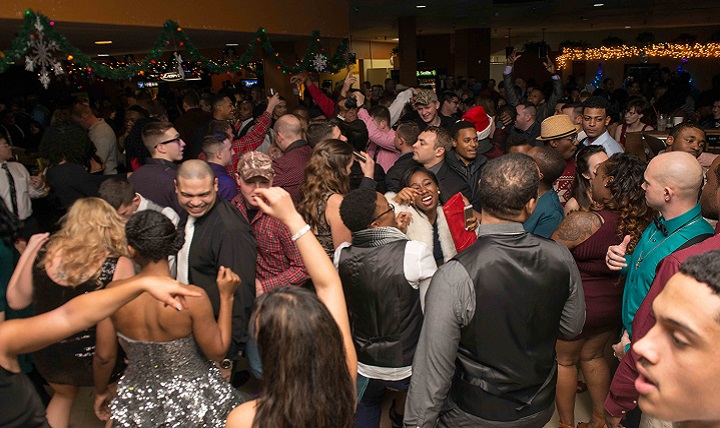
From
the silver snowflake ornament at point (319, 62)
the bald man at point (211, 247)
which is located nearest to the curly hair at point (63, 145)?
the bald man at point (211, 247)

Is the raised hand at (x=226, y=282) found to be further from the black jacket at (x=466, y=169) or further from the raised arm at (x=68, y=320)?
the black jacket at (x=466, y=169)

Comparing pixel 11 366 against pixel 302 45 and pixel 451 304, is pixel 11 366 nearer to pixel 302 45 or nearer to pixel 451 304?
pixel 451 304

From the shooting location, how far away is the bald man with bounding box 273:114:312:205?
163 inches

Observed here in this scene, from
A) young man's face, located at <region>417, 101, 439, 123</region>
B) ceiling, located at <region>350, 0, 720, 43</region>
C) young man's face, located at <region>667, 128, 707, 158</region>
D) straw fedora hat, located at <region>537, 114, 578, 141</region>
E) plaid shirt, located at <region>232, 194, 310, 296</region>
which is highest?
ceiling, located at <region>350, 0, 720, 43</region>

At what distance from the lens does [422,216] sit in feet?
10.4

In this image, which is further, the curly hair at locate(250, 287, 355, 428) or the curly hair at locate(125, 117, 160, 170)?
the curly hair at locate(125, 117, 160, 170)

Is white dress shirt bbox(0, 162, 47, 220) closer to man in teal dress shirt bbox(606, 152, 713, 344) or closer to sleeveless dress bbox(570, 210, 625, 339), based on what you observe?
sleeveless dress bbox(570, 210, 625, 339)

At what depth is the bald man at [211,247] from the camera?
286 centimetres

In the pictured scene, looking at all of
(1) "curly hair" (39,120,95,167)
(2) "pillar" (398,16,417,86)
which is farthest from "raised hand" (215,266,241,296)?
(2) "pillar" (398,16,417,86)

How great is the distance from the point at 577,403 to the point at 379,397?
5.36 ft

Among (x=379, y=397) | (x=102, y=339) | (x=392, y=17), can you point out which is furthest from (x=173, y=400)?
(x=392, y=17)

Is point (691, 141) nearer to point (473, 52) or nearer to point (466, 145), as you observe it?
point (466, 145)

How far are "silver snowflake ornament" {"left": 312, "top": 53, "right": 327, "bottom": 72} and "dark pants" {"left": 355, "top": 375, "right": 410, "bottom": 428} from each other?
7.27 m

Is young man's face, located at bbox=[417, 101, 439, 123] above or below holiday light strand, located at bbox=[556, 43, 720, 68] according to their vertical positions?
below
